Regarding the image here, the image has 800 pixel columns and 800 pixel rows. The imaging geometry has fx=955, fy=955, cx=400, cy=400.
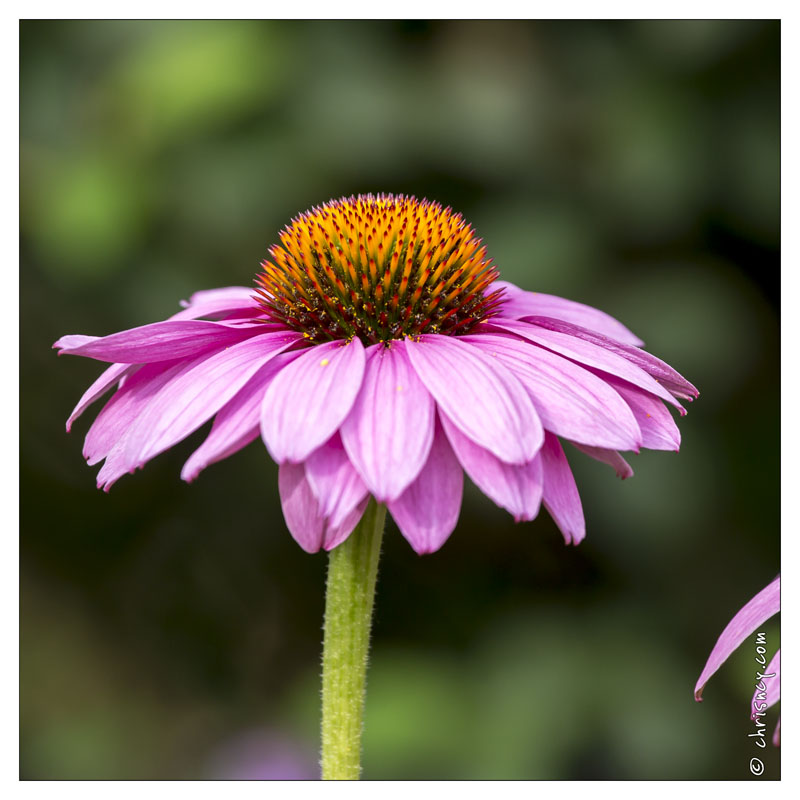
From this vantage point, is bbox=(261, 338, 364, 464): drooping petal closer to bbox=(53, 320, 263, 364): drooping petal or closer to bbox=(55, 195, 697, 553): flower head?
bbox=(55, 195, 697, 553): flower head

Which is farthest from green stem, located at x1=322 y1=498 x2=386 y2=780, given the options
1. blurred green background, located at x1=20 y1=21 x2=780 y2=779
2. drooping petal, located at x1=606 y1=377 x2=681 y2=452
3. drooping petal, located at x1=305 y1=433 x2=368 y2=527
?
blurred green background, located at x1=20 y1=21 x2=780 y2=779

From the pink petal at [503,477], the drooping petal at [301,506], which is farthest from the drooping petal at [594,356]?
the drooping petal at [301,506]

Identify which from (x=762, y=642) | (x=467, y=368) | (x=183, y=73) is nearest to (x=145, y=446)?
(x=467, y=368)

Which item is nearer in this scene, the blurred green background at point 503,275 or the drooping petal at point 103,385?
the drooping petal at point 103,385

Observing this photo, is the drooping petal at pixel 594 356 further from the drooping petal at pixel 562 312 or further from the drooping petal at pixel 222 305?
the drooping petal at pixel 222 305
